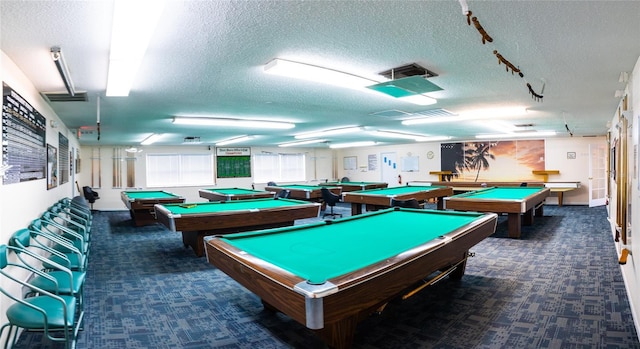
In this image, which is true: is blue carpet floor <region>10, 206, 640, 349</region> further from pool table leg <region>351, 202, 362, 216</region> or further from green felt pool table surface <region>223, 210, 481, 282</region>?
pool table leg <region>351, 202, 362, 216</region>

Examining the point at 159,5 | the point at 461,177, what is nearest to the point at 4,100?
the point at 159,5

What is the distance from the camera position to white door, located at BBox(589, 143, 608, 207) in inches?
393

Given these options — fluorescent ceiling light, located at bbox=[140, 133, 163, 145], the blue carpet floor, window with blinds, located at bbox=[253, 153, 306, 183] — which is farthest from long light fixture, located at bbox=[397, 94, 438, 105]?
window with blinds, located at bbox=[253, 153, 306, 183]

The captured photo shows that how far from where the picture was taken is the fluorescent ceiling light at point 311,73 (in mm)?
3014

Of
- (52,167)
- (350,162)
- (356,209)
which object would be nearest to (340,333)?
(52,167)

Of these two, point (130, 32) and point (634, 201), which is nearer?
point (130, 32)

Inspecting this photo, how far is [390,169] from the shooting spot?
46.8ft

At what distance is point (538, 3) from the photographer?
1.96 m

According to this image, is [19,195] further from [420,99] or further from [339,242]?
[420,99]

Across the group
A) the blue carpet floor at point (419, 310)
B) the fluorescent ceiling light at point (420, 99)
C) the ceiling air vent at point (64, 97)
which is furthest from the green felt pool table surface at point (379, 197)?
the ceiling air vent at point (64, 97)

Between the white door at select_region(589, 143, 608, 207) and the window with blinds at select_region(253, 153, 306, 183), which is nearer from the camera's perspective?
the white door at select_region(589, 143, 608, 207)

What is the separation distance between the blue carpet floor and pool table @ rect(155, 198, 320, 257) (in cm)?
50

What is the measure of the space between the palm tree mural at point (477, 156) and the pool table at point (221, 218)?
8.25 metres

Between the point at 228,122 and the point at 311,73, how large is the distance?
356 cm
